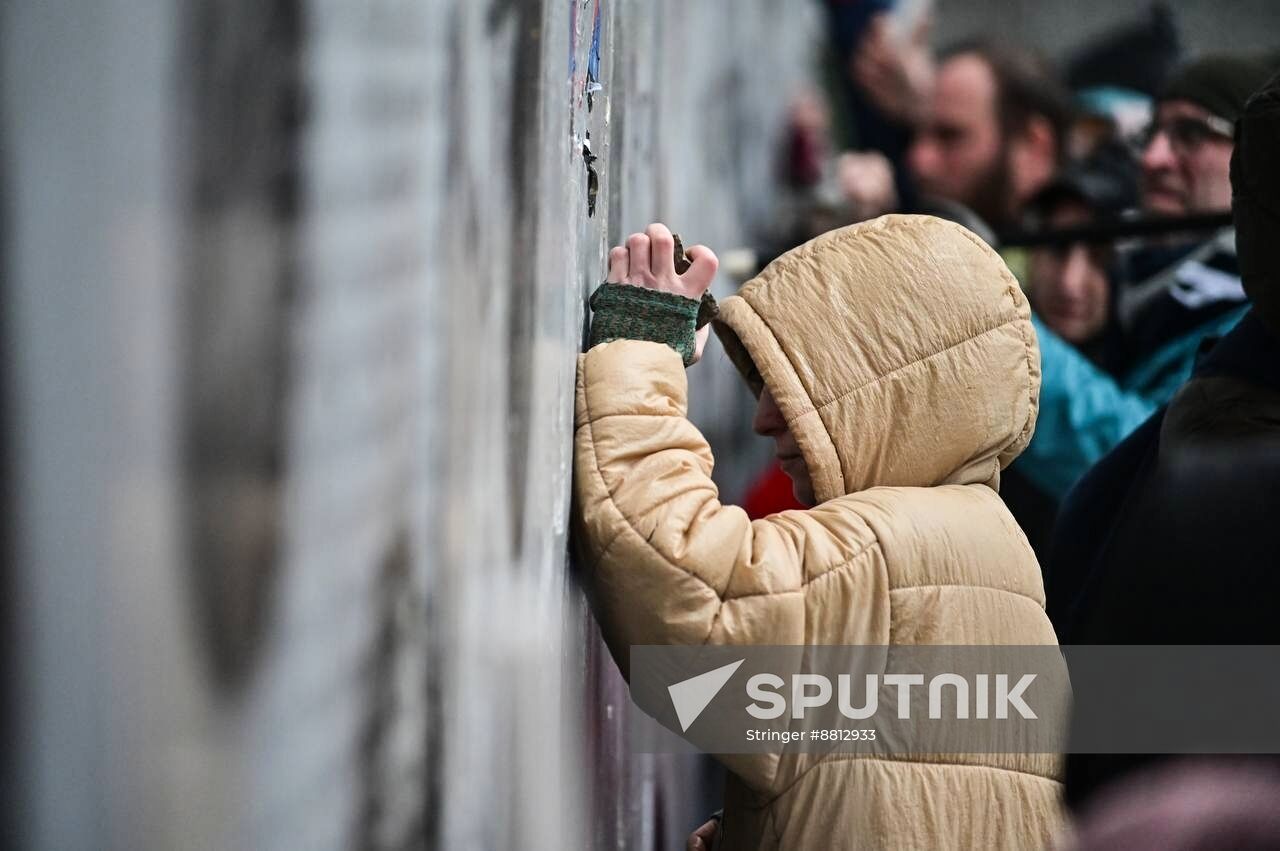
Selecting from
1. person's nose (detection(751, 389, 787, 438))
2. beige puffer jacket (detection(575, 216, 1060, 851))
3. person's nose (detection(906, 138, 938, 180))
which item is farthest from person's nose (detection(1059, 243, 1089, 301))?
person's nose (detection(751, 389, 787, 438))

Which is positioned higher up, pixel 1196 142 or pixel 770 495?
pixel 1196 142

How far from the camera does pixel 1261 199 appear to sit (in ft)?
7.34

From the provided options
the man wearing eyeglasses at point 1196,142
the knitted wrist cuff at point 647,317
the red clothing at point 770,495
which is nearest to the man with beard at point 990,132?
the man wearing eyeglasses at point 1196,142

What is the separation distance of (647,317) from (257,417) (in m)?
0.97

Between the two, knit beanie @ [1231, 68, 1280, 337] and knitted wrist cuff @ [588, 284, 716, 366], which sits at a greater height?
knit beanie @ [1231, 68, 1280, 337]

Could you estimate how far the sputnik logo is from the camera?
1.59 metres

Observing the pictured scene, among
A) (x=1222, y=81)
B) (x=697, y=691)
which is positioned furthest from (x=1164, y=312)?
(x=697, y=691)

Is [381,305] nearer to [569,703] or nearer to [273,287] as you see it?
[273,287]

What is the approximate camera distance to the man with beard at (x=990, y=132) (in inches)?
169

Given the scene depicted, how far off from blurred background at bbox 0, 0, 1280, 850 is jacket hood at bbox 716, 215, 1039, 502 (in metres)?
0.44

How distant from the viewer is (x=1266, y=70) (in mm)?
3523

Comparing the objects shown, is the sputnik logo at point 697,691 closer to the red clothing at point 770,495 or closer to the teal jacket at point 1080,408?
the red clothing at point 770,495

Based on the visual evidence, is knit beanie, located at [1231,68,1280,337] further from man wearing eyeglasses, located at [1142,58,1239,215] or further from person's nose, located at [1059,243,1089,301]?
person's nose, located at [1059,243,1089,301]

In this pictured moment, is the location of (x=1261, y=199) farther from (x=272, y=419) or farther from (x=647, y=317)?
(x=272, y=419)
